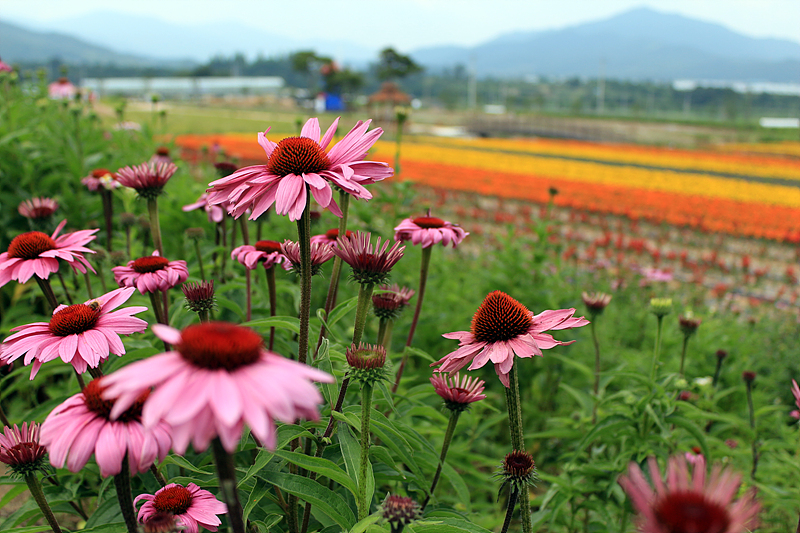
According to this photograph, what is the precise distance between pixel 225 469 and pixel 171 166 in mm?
1326

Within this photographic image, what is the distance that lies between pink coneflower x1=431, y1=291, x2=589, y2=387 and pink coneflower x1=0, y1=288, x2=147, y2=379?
0.64m

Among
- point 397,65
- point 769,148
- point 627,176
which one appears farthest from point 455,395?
point 397,65

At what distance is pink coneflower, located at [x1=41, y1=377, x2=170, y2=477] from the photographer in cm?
74

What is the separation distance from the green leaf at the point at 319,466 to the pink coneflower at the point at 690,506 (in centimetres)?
60

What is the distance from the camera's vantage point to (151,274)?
4.70ft

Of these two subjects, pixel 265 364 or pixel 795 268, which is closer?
pixel 265 364

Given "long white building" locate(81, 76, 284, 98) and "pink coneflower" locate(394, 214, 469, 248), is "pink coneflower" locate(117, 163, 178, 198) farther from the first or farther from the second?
"long white building" locate(81, 76, 284, 98)

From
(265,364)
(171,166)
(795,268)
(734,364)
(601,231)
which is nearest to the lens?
(265,364)

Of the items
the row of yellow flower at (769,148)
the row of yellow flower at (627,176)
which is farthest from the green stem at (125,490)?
the row of yellow flower at (769,148)

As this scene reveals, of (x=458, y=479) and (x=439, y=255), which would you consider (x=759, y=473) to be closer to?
(x=458, y=479)

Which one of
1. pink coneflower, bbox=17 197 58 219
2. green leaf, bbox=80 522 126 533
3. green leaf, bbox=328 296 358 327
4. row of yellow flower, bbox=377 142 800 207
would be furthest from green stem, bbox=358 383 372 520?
row of yellow flower, bbox=377 142 800 207

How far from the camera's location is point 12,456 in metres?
1.05

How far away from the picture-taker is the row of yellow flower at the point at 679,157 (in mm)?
19705

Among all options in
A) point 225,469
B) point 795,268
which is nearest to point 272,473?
point 225,469
